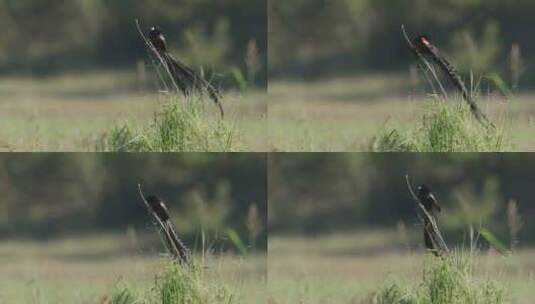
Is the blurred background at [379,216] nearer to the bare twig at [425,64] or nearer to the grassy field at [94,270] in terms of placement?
the grassy field at [94,270]

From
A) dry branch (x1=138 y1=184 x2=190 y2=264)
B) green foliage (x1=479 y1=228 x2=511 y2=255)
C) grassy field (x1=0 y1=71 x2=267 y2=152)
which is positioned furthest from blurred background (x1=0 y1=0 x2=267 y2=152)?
green foliage (x1=479 y1=228 x2=511 y2=255)

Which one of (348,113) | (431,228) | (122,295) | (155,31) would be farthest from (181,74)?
(431,228)

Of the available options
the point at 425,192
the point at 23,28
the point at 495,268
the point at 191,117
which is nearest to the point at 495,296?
the point at 495,268

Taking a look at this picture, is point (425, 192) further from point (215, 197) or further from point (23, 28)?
point (23, 28)

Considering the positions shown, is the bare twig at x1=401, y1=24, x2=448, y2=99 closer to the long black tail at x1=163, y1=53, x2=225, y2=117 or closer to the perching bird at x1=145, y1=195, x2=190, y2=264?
the long black tail at x1=163, y1=53, x2=225, y2=117

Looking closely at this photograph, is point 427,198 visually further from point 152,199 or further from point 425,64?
point 152,199

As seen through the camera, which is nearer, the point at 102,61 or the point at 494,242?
the point at 494,242

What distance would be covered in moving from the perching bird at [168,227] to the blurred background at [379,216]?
0.44 meters

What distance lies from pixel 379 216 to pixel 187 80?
4.03 ft

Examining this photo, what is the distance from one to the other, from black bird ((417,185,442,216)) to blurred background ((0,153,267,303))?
2.64 feet

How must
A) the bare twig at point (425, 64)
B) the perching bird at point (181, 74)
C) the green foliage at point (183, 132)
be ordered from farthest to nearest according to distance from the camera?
the bare twig at point (425, 64)
the perching bird at point (181, 74)
the green foliage at point (183, 132)

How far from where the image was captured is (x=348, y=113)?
7180 mm

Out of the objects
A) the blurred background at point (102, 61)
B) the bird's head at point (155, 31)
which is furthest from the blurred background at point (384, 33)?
the bird's head at point (155, 31)

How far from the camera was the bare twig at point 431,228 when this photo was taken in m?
7.08
